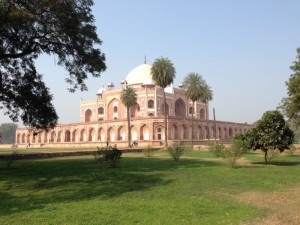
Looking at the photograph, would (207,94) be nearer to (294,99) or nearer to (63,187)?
(294,99)

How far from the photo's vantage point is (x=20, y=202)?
829cm

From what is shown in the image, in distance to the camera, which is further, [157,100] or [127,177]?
[157,100]

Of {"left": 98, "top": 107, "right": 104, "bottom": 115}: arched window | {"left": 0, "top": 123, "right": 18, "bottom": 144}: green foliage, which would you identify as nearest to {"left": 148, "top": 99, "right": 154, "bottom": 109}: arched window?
{"left": 98, "top": 107, "right": 104, "bottom": 115}: arched window

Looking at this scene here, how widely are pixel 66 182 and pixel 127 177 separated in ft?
7.63

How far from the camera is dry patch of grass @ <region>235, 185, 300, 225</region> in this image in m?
6.40

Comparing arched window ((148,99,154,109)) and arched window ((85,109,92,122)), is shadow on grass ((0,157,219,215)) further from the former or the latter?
arched window ((85,109,92,122))

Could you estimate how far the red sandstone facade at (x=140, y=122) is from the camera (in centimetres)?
5078

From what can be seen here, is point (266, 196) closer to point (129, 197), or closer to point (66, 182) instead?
point (129, 197)

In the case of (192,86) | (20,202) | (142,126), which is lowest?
(20,202)

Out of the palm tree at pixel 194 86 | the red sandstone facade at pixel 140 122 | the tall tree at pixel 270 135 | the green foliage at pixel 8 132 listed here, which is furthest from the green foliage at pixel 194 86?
the green foliage at pixel 8 132

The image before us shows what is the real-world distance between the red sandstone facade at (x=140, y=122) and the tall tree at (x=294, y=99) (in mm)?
23569

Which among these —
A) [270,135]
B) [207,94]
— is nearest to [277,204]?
[270,135]

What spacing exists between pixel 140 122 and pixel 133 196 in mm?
43247

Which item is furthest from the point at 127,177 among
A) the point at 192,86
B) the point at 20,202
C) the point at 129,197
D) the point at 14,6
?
the point at 192,86
